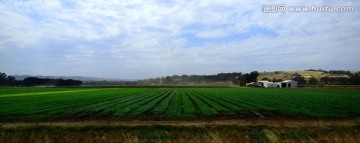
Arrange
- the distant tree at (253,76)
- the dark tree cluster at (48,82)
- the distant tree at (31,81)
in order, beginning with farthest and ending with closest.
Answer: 1. the distant tree at (31,81)
2. the distant tree at (253,76)
3. the dark tree cluster at (48,82)

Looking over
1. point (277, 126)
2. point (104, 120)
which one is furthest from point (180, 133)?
point (104, 120)

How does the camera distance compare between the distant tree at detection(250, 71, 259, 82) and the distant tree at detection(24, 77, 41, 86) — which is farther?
the distant tree at detection(24, 77, 41, 86)

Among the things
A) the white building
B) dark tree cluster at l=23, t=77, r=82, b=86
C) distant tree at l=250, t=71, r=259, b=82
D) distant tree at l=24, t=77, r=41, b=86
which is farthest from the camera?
distant tree at l=24, t=77, r=41, b=86

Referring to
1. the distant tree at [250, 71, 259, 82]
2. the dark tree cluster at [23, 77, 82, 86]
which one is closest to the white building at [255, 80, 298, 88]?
the distant tree at [250, 71, 259, 82]

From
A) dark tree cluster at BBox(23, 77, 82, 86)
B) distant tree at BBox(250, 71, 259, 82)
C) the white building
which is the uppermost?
distant tree at BBox(250, 71, 259, 82)

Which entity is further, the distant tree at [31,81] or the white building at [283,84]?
the distant tree at [31,81]

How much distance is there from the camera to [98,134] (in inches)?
886

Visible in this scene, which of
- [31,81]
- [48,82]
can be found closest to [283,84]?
[48,82]

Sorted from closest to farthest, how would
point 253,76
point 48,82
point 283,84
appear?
point 283,84
point 253,76
point 48,82

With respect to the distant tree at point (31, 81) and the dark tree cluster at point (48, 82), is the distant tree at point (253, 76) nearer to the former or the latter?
the dark tree cluster at point (48, 82)

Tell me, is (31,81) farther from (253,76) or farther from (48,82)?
(253,76)

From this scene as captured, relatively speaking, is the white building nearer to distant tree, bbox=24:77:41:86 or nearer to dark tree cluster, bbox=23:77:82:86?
dark tree cluster, bbox=23:77:82:86

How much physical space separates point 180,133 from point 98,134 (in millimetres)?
5575

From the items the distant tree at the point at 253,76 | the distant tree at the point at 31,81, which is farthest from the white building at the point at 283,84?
the distant tree at the point at 31,81
